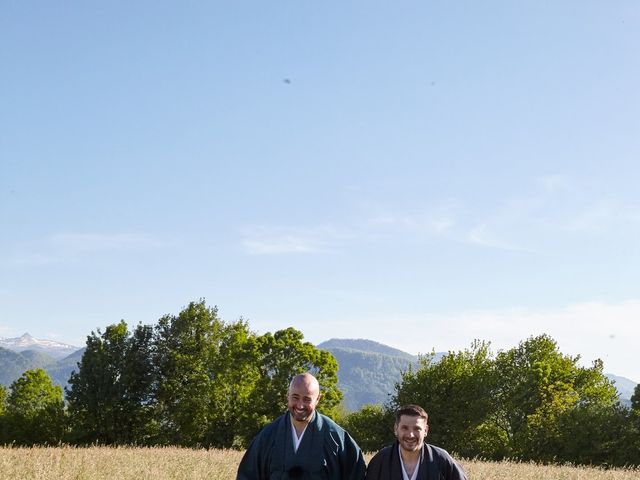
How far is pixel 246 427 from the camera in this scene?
47.1 m

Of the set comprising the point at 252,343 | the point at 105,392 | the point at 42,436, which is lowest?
the point at 42,436

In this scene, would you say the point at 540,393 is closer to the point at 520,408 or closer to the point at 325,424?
the point at 520,408

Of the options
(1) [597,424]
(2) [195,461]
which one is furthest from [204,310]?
(2) [195,461]

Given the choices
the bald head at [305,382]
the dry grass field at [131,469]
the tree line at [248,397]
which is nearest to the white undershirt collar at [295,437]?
the bald head at [305,382]

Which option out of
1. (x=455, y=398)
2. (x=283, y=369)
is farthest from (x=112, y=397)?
(x=455, y=398)

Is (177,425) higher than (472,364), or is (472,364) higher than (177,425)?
(472,364)

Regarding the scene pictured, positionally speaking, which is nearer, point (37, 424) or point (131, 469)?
point (131, 469)

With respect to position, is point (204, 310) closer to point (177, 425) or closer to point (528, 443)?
point (177, 425)

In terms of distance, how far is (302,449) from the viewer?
6730mm

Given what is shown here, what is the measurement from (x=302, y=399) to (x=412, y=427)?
1145 mm

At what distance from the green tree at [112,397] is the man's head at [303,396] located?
46504mm

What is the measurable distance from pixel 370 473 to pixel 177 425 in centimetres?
4650

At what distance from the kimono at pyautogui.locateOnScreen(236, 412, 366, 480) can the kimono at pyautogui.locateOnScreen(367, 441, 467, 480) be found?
0.78 feet

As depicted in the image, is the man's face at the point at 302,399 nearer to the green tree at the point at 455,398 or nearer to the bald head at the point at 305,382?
the bald head at the point at 305,382
